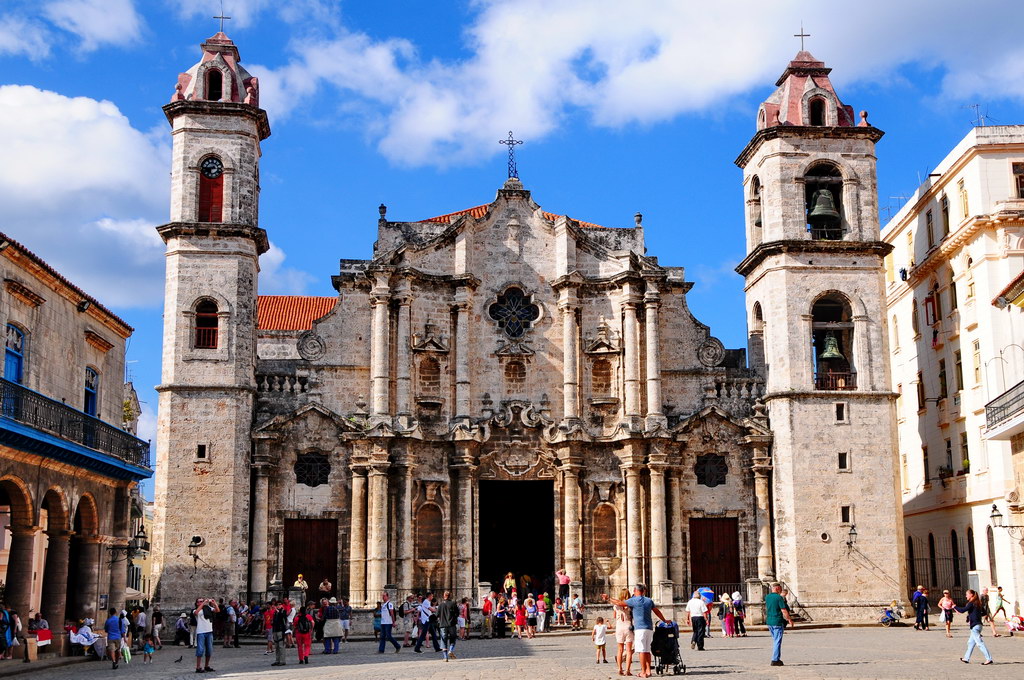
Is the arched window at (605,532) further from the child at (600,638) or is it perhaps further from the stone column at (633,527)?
the child at (600,638)

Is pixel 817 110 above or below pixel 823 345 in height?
above

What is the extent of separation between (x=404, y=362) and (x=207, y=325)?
19.8ft

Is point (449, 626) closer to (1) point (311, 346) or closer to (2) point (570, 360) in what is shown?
(2) point (570, 360)

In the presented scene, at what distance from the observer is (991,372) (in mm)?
37094

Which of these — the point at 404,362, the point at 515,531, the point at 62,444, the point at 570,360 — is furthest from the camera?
the point at 515,531

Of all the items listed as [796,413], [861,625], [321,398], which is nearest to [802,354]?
[796,413]

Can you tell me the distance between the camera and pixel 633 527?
37875 mm

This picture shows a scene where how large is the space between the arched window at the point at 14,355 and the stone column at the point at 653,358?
61.6 ft

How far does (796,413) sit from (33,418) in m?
21.9

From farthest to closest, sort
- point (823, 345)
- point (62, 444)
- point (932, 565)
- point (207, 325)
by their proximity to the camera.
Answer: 1. point (932, 565)
2. point (823, 345)
3. point (207, 325)
4. point (62, 444)

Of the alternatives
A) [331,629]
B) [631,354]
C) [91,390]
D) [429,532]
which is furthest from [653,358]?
[91,390]

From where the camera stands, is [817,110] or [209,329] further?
[817,110]

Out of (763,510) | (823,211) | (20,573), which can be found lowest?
(20,573)

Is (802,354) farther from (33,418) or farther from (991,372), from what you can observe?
(33,418)
